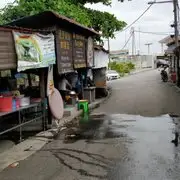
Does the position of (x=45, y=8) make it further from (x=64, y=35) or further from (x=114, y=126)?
(x=114, y=126)

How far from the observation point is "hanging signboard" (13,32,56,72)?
31.0 feet

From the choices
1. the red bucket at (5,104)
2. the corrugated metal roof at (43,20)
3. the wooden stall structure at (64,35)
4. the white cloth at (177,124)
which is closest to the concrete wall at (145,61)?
the wooden stall structure at (64,35)

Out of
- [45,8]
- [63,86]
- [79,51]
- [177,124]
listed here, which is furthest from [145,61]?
[177,124]

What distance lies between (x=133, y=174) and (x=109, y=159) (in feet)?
4.08

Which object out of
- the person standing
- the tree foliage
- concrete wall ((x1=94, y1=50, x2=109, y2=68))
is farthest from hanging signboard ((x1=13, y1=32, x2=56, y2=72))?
concrete wall ((x1=94, y1=50, x2=109, y2=68))

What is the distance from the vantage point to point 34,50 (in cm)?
1038

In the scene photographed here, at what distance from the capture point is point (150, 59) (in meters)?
79.5

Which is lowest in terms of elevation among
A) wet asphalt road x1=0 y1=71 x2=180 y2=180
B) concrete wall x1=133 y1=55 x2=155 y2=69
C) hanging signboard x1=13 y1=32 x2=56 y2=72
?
wet asphalt road x1=0 y1=71 x2=180 y2=180

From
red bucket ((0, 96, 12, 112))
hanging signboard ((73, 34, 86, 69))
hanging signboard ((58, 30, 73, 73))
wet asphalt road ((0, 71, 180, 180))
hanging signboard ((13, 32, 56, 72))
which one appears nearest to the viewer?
wet asphalt road ((0, 71, 180, 180))

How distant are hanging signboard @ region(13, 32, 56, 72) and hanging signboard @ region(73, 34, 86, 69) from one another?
10.5ft

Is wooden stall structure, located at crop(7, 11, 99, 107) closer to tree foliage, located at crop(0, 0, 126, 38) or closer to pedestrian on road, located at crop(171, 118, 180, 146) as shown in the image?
tree foliage, located at crop(0, 0, 126, 38)

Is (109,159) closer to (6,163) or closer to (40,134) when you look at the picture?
(6,163)

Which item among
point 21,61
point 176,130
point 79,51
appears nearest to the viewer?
point 21,61

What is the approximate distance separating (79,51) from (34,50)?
5.61m
